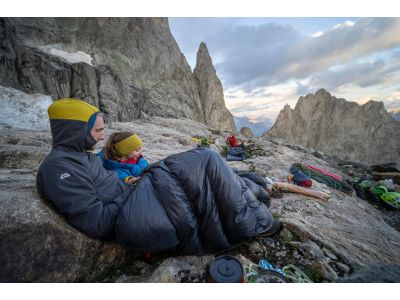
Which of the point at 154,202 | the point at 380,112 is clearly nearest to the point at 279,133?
the point at 380,112

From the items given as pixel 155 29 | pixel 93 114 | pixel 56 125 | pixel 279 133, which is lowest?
pixel 279 133

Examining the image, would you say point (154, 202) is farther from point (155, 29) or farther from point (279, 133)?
point (279, 133)

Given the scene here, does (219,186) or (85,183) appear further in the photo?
(219,186)

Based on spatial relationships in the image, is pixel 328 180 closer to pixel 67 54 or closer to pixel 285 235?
pixel 285 235

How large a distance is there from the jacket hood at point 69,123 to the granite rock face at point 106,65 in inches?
650

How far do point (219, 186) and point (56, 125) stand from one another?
6.83ft

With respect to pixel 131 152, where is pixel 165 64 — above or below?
above

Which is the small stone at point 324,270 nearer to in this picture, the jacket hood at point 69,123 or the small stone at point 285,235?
the small stone at point 285,235

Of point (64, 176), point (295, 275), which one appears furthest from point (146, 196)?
point (295, 275)

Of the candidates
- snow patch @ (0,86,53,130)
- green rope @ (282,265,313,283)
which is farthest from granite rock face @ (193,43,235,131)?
green rope @ (282,265,313,283)

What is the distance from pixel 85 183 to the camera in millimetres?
2391

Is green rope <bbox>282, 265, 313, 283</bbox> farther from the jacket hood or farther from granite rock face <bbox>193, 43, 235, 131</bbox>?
granite rock face <bbox>193, 43, 235, 131</bbox>

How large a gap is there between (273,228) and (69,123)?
10.1 ft

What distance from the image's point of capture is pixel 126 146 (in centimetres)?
385
